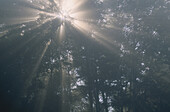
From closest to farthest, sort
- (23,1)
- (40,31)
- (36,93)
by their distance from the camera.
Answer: (36,93) < (40,31) < (23,1)

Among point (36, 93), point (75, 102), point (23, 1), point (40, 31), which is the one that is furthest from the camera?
point (75, 102)

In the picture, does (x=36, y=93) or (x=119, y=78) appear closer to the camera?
(x=36, y=93)

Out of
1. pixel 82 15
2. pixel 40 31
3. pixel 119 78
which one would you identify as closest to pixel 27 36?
pixel 40 31

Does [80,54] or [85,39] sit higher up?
[85,39]

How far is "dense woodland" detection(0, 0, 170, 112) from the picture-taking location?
1498cm

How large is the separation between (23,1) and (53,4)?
8.98ft

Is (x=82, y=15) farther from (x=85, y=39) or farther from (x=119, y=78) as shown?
(x=119, y=78)

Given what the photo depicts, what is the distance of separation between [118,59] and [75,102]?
20.8 feet

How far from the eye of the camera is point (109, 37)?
56.4 feet

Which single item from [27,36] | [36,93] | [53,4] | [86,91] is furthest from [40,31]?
[86,91]

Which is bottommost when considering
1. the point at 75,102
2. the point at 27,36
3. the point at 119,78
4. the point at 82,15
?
the point at 75,102

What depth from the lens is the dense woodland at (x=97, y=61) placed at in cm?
1498

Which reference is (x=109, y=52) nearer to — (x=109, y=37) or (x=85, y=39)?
(x=109, y=37)

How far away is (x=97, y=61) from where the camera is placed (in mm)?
17578
